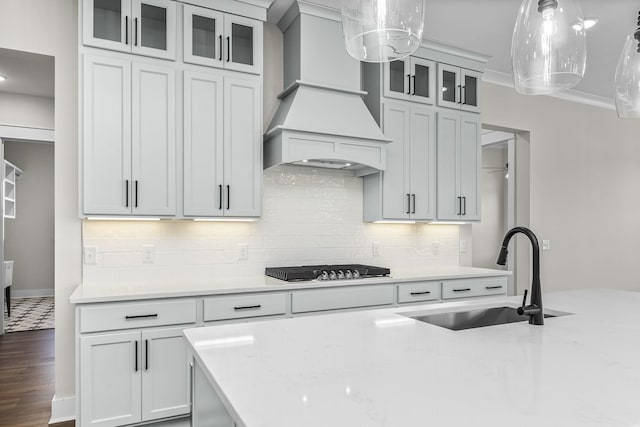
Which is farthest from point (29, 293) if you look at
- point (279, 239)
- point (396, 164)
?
point (396, 164)

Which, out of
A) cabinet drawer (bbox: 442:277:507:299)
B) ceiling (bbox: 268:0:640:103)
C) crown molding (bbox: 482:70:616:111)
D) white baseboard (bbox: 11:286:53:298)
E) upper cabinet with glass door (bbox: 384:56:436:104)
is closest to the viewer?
ceiling (bbox: 268:0:640:103)

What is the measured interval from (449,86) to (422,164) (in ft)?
2.63

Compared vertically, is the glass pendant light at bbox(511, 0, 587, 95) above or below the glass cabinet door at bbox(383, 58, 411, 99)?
below

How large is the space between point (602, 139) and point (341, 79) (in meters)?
3.94

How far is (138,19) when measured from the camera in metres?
2.81

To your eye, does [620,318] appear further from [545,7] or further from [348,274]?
[348,274]

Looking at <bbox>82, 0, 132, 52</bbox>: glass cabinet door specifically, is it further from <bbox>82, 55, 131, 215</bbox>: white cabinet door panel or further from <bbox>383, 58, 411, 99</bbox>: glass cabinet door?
<bbox>383, 58, 411, 99</bbox>: glass cabinet door

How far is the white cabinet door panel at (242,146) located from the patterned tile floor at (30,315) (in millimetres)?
4010

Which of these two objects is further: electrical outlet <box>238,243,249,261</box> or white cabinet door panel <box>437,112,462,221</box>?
white cabinet door panel <box>437,112,462,221</box>

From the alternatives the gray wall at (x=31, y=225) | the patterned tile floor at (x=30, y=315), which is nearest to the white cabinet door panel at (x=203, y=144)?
the patterned tile floor at (x=30, y=315)

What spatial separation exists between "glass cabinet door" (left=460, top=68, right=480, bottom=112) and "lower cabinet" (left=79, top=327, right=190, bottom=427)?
3.16 metres

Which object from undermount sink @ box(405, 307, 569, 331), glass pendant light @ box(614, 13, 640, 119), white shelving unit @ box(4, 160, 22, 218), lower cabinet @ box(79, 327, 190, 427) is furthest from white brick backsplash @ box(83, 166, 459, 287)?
white shelving unit @ box(4, 160, 22, 218)

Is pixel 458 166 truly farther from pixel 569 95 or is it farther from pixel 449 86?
pixel 569 95

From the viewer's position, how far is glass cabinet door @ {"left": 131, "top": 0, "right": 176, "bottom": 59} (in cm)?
281
